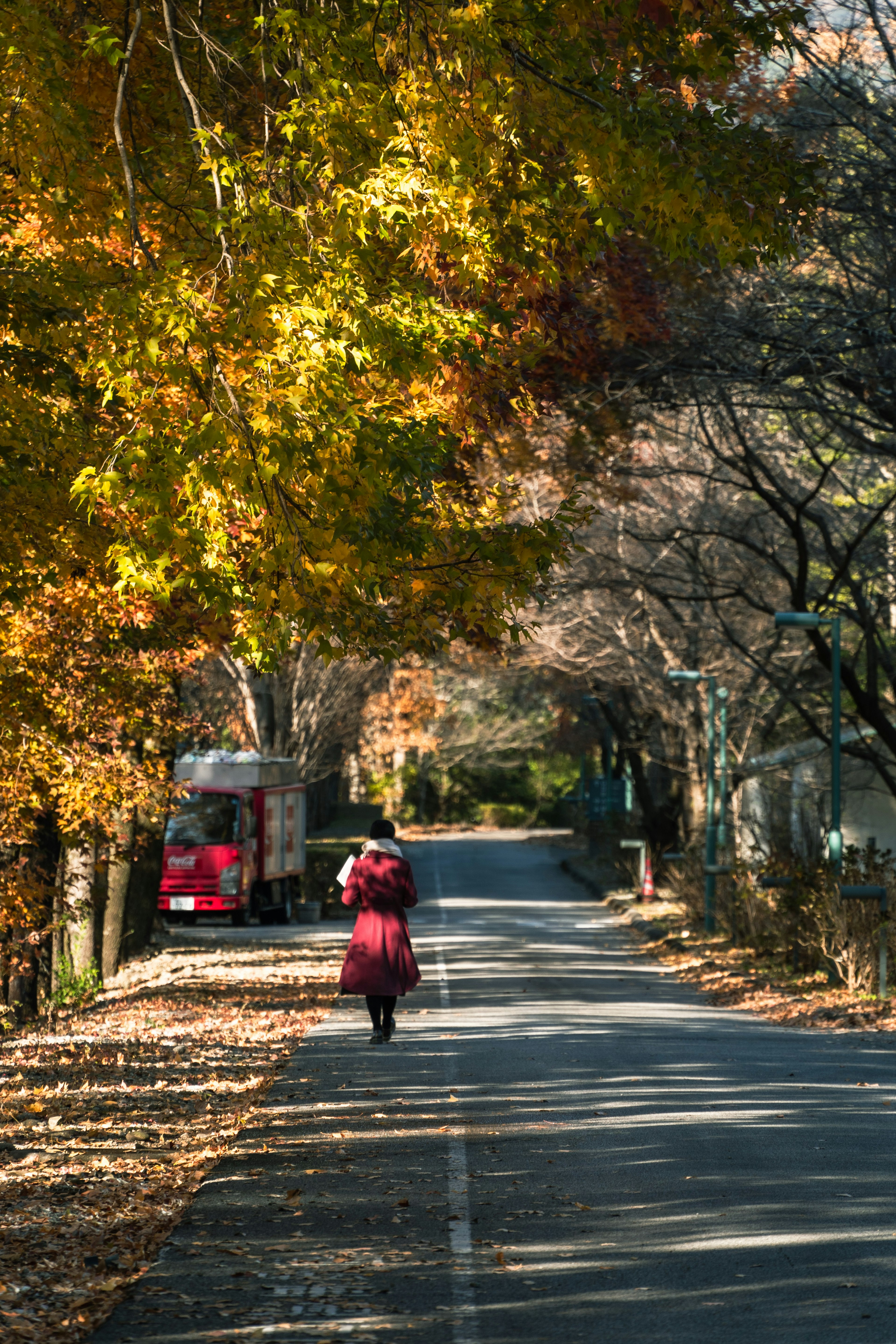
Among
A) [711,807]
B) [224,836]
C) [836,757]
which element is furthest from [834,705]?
[224,836]

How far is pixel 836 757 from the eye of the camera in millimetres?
18266

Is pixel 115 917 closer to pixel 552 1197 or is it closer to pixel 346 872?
pixel 346 872

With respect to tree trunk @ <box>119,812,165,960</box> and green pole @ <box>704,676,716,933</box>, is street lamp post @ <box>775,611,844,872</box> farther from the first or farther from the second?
tree trunk @ <box>119,812,165,960</box>

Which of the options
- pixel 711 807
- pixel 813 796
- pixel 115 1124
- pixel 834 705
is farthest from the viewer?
pixel 813 796

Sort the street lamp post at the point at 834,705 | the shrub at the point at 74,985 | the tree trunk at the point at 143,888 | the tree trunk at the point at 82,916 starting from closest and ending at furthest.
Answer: the street lamp post at the point at 834,705 < the shrub at the point at 74,985 < the tree trunk at the point at 82,916 < the tree trunk at the point at 143,888

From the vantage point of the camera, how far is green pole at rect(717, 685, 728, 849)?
25.1 metres

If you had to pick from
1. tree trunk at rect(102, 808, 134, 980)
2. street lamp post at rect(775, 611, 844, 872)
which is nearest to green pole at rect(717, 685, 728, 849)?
street lamp post at rect(775, 611, 844, 872)

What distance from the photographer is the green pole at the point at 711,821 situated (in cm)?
2355

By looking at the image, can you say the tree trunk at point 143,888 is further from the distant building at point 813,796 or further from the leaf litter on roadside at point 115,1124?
the distant building at point 813,796

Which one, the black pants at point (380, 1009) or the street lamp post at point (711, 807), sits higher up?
the street lamp post at point (711, 807)

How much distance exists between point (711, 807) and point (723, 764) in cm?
189

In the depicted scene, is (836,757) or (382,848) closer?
(382,848)

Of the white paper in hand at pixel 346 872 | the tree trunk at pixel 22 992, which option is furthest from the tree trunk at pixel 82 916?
the white paper in hand at pixel 346 872

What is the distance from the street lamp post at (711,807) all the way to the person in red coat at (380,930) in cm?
1159
